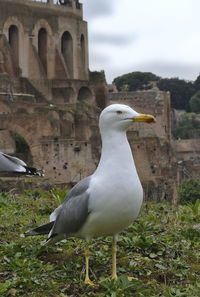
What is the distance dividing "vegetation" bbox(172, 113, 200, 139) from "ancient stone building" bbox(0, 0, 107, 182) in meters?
39.2

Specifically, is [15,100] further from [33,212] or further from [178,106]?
[178,106]

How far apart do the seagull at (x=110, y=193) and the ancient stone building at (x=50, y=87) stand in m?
23.9

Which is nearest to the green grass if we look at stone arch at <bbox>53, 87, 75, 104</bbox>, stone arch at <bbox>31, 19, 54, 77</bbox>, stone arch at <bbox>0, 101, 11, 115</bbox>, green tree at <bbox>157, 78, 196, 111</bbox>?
stone arch at <bbox>0, 101, 11, 115</bbox>

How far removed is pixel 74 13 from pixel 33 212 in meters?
47.8

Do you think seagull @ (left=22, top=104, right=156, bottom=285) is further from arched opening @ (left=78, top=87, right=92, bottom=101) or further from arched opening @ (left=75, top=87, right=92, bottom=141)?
arched opening @ (left=78, top=87, right=92, bottom=101)

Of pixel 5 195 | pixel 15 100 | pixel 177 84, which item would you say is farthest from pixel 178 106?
pixel 5 195

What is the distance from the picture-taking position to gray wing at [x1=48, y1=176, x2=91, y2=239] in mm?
5705

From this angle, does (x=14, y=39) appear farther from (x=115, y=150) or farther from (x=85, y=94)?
(x=115, y=150)

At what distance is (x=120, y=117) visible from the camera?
5746mm

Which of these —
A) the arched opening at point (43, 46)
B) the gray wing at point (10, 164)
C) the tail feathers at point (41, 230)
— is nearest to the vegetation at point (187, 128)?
the arched opening at point (43, 46)

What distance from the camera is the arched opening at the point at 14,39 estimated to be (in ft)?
172

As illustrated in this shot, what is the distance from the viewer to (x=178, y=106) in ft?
412

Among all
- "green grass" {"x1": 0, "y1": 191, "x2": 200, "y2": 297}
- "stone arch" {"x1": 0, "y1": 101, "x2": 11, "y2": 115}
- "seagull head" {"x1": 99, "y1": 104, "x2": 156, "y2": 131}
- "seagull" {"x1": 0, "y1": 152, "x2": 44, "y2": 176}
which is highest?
"stone arch" {"x1": 0, "y1": 101, "x2": 11, "y2": 115}

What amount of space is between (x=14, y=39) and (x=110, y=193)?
161 ft
